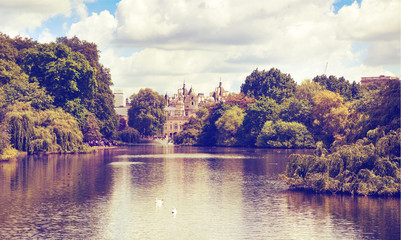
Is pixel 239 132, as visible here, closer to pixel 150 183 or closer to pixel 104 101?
pixel 104 101

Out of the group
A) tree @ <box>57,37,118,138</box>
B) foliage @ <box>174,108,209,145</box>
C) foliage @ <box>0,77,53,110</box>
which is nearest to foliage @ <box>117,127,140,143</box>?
foliage @ <box>174,108,209,145</box>

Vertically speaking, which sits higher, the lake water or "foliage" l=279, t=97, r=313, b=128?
"foliage" l=279, t=97, r=313, b=128

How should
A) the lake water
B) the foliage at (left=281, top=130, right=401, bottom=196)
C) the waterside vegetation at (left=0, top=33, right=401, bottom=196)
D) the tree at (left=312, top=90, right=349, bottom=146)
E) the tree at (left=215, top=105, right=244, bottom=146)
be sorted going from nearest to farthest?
the lake water, the foliage at (left=281, top=130, right=401, bottom=196), the waterside vegetation at (left=0, top=33, right=401, bottom=196), the tree at (left=312, top=90, right=349, bottom=146), the tree at (left=215, top=105, right=244, bottom=146)

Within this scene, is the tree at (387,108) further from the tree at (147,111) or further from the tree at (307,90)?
the tree at (147,111)

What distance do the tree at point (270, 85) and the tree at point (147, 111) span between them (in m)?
31.4

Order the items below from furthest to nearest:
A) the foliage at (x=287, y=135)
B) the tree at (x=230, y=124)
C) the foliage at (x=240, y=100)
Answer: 1. the foliage at (x=240, y=100)
2. the tree at (x=230, y=124)
3. the foliage at (x=287, y=135)

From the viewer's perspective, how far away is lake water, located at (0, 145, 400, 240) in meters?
27.6

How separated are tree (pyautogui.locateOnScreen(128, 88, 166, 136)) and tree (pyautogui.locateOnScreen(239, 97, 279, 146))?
51.9 meters

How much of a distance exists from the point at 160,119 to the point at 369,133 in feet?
456

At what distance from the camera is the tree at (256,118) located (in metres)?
125

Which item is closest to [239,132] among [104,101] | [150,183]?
[104,101]

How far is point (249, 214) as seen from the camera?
32375 mm

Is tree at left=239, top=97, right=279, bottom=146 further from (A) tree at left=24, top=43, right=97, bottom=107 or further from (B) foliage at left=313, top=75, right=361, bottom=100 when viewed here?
(A) tree at left=24, top=43, right=97, bottom=107

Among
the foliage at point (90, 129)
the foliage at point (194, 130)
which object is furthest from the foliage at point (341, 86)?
the foliage at point (90, 129)
